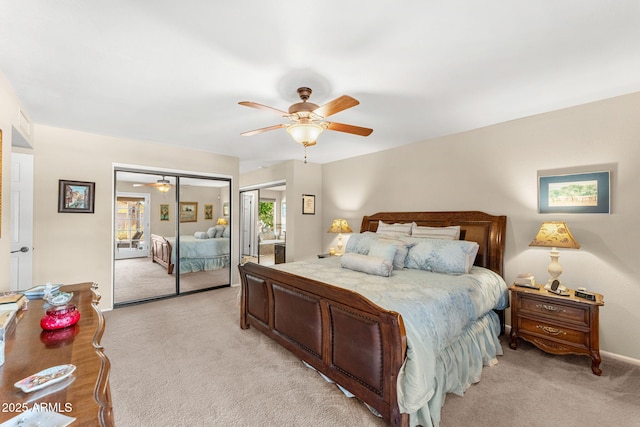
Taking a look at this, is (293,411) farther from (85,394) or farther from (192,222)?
(192,222)

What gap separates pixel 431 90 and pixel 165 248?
14.7ft

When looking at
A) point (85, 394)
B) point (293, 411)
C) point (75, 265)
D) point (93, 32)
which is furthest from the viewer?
point (75, 265)

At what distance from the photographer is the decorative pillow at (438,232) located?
3.44 meters

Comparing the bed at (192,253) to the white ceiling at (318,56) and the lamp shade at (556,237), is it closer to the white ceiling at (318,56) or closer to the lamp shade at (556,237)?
the white ceiling at (318,56)

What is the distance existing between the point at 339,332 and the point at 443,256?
1.55 m

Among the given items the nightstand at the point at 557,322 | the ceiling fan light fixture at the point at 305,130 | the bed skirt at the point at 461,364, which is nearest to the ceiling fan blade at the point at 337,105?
the ceiling fan light fixture at the point at 305,130

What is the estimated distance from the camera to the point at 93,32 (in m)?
1.77

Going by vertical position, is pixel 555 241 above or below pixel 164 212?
below

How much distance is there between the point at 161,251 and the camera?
4555 millimetres

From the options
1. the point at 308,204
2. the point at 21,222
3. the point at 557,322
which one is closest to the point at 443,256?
the point at 557,322

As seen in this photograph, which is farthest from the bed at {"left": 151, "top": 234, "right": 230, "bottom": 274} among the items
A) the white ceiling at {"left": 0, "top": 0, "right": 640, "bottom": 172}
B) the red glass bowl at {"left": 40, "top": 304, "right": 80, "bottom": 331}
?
the red glass bowl at {"left": 40, "top": 304, "right": 80, "bottom": 331}

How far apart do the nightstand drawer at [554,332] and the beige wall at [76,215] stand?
5.27 meters

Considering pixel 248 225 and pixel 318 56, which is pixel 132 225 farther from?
pixel 318 56

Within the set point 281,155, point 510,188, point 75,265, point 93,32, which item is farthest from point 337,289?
point 75,265
